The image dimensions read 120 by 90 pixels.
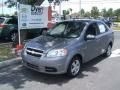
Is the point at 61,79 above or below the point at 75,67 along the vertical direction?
below

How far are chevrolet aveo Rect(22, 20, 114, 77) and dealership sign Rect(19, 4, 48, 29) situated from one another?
2.37 meters

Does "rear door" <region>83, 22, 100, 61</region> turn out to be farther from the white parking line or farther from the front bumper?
the white parking line

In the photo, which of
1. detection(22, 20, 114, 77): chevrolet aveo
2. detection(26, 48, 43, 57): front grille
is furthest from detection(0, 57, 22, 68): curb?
detection(26, 48, 43, 57): front grille

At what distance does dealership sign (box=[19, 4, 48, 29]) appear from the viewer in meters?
10.2

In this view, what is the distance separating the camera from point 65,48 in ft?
21.3

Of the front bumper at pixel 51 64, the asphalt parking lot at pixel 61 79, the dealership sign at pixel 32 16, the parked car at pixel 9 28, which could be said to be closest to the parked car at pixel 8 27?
the parked car at pixel 9 28

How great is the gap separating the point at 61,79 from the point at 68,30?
1.82 metres

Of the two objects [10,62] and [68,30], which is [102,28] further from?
[10,62]

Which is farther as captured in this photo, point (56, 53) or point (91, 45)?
point (91, 45)

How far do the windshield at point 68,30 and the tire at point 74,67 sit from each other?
81 centimetres

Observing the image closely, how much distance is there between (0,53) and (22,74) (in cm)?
287

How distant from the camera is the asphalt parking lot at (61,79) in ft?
20.0

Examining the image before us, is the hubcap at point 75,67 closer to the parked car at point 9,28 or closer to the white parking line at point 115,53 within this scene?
the white parking line at point 115,53

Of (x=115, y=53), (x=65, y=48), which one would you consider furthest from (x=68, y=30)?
(x=115, y=53)
